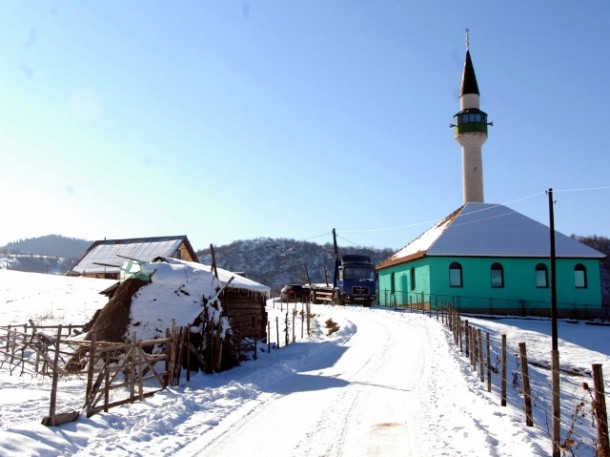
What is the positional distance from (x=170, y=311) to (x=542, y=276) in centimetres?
2846

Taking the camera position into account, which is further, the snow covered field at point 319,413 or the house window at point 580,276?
the house window at point 580,276

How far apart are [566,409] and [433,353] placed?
4.62 meters

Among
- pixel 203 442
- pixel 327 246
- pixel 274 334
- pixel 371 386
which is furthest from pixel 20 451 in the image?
pixel 327 246

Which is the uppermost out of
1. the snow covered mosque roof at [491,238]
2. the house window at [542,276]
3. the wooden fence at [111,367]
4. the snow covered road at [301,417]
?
the snow covered mosque roof at [491,238]

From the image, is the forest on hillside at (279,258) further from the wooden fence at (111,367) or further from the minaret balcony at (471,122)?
the wooden fence at (111,367)

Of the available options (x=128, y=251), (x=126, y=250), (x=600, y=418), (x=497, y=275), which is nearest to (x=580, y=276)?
(x=497, y=275)

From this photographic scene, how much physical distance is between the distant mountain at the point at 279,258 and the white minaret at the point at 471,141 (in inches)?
3255

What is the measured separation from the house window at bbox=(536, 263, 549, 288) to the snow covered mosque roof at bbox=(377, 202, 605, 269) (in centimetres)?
103

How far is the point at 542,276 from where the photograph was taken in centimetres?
3869

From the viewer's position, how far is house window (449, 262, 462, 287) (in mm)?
37594

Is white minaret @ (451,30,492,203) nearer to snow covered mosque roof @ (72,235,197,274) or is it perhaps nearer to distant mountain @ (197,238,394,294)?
snow covered mosque roof @ (72,235,197,274)

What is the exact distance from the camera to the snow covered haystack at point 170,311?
749 inches

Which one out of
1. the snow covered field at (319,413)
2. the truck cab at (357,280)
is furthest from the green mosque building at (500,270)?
the snow covered field at (319,413)

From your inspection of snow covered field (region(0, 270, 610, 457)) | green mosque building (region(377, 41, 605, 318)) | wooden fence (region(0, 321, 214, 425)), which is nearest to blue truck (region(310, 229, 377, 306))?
green mosque building (region(377, 41, 605, 318))
